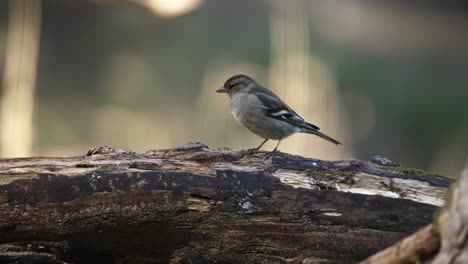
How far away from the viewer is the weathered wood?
14.3 ft

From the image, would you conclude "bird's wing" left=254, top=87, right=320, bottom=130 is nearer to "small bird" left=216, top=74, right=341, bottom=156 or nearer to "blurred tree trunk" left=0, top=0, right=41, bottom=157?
"small bird" left=216, top=74, right=341, bottom=156

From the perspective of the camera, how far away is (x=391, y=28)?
12406mm

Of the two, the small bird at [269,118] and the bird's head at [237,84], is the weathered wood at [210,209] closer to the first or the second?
the small bird at [269,118]

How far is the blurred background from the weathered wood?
12.1 feet

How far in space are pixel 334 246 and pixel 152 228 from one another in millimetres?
1080

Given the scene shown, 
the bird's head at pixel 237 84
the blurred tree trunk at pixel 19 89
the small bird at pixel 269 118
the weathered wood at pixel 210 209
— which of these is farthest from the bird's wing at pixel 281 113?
the blurred tree trunk at pixel 19 89

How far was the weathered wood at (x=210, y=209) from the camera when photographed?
4371 millimetres

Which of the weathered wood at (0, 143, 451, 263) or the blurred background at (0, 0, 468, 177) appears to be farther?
the blurred background at (0, 0, 468, 177)

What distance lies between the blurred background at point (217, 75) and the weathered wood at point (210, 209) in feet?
12.1

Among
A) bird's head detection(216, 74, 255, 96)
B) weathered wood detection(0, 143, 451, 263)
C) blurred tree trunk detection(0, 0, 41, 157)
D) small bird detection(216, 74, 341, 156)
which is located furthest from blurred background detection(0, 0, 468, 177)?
weathered wood detection(0, 143, 451, 263)

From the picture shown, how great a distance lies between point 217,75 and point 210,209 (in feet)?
15.4

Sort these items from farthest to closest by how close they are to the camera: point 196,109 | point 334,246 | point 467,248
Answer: point 196,109 < point 334,246 < point 467,248

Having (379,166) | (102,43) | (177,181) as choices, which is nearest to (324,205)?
(379,166)

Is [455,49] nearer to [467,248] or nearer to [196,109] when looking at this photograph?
[196,109]
